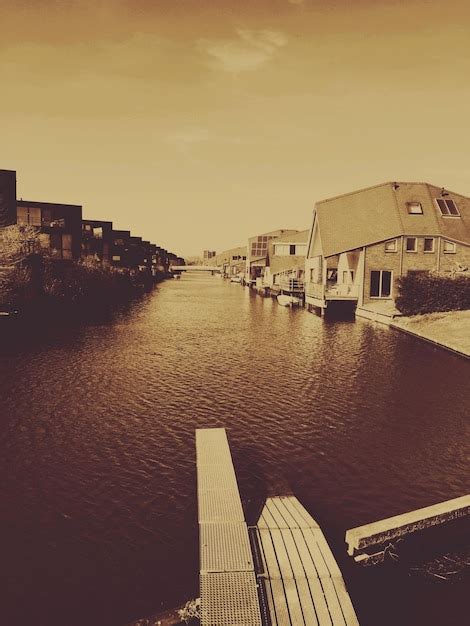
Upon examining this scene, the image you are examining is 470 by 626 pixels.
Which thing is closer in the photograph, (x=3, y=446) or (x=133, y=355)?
(x=3, y=446)

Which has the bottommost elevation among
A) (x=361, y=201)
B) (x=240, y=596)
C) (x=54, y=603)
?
(x=54, y=603)

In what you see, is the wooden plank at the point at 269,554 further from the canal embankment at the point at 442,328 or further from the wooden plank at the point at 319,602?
the canal embankment at the point at 442,328

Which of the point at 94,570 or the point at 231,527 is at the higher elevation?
the point at 231,527

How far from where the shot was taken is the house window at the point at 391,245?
50.9 meters

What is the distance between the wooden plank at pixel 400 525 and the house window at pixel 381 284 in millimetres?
42237

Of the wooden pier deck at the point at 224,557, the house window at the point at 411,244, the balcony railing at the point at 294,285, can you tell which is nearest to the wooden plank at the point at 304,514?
the wooden pier deck at the point at 224,557

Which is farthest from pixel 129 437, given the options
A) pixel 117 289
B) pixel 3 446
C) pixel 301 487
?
pixel 117 289

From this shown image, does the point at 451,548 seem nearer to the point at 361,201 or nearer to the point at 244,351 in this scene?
the point at 244,351

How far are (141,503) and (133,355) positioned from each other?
1800 cm

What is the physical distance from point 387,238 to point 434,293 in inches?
504

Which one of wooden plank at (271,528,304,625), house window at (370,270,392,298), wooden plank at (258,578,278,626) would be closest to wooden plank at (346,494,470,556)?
wooden plank at (271,528,304,625)

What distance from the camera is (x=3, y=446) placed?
15.2 m

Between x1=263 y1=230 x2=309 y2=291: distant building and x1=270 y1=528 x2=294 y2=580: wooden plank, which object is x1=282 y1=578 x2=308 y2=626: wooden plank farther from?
x1=263 y1=230 x2=309 y2=291: distant building

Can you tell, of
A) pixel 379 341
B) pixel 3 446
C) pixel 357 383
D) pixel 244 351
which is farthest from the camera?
pixel 379 341
